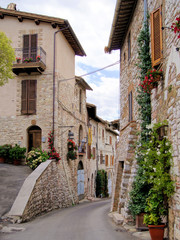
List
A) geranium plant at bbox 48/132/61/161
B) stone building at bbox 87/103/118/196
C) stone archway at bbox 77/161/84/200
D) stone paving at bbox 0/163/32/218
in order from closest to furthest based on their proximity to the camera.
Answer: stone paving at bbox 0/163/32/218 → geranium plant at bbox 48/132/61/161 → stone archway at bbox 77/161/84/200 → stone building at bbox 87/103/118/196

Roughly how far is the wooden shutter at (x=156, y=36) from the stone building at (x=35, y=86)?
9816mm

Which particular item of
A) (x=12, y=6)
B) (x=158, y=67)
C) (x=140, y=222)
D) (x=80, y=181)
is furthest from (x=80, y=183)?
(x=158, y=67)

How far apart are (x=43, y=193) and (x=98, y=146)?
17.4 metres

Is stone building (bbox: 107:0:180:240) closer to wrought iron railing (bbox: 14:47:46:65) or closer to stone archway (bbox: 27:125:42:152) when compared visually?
wrought iron railing (bbox: 14:47:46:65)

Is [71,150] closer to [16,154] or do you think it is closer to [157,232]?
[16,154]

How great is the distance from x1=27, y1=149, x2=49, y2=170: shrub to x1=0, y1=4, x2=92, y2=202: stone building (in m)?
0.87

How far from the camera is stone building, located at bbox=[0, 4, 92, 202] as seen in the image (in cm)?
1677

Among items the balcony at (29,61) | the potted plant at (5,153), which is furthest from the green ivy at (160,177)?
the potted plant at (5,153)

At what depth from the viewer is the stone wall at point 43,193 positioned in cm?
988

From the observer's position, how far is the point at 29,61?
16641mm


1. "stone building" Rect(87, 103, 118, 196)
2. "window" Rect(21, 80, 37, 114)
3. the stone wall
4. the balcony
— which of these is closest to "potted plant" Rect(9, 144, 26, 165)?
the stone wall

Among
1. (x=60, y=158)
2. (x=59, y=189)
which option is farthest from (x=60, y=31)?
(x=59, y=189)

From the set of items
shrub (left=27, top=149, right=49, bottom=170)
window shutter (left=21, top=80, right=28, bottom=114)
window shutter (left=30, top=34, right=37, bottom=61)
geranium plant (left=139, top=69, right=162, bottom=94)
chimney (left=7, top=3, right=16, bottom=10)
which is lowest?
shrub (left=27, top=149, right=49, bottom=170)

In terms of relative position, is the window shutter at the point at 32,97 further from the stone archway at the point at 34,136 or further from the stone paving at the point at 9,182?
the stone paving at the point at 9,182
